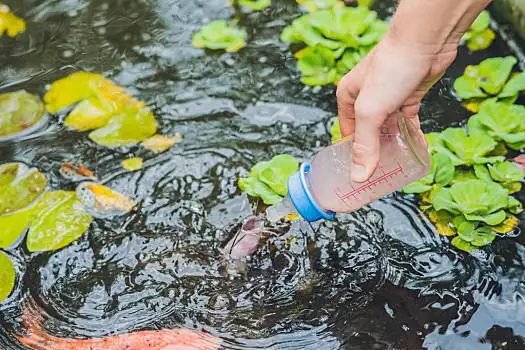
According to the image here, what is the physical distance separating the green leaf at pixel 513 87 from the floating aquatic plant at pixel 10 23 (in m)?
2.53

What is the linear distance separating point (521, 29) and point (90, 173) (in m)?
2.23

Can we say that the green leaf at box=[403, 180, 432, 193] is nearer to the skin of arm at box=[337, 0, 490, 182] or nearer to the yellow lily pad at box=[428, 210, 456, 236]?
the yellow lily pad at box=[428, 210, 456, 236]

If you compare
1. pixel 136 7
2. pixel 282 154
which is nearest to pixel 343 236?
pixel 282 154

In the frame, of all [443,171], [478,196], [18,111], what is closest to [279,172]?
[443,171]

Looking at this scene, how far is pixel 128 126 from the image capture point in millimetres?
2855

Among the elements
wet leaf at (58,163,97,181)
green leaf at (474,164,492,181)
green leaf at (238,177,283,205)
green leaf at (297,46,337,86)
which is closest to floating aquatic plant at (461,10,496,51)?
green leaf at (297,46,337,86)

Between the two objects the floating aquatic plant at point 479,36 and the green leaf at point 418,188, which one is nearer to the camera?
the green leaf at point 418,188

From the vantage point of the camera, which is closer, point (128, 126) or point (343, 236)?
point (343, 236)

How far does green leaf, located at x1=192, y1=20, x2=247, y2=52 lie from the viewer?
3.23 m

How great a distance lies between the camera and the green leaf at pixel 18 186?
2.55m

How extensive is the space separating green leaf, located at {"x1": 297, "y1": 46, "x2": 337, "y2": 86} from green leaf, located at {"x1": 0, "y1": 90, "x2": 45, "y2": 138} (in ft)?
4.20

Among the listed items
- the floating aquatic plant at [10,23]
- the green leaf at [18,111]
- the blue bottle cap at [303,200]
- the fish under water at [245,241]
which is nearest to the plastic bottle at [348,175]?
the blue bottle cap at [303,200]

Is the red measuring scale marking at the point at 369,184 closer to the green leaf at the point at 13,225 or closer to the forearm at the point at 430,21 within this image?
the forearm at the point at 430,21

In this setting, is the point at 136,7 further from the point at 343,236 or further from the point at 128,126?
the point at 343,236
